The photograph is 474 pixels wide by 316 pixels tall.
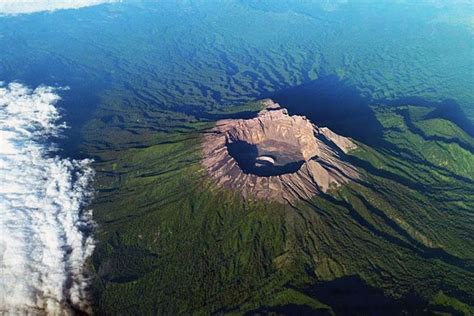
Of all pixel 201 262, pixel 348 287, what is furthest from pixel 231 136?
pixel 348 287

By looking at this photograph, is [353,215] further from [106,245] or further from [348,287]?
[106,245]

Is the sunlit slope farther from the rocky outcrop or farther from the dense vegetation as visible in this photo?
the rocky outcrop

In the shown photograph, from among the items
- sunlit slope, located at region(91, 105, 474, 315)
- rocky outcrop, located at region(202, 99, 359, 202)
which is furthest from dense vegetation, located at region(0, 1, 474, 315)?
rocky outcrop, located at region(202, 99, 359, 202)

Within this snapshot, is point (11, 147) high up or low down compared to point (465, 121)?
down

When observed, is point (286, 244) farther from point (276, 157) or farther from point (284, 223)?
point (276, 157)

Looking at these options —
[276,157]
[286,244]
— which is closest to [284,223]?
[286,244]

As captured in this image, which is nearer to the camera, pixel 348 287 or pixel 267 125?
pixel 348 287
